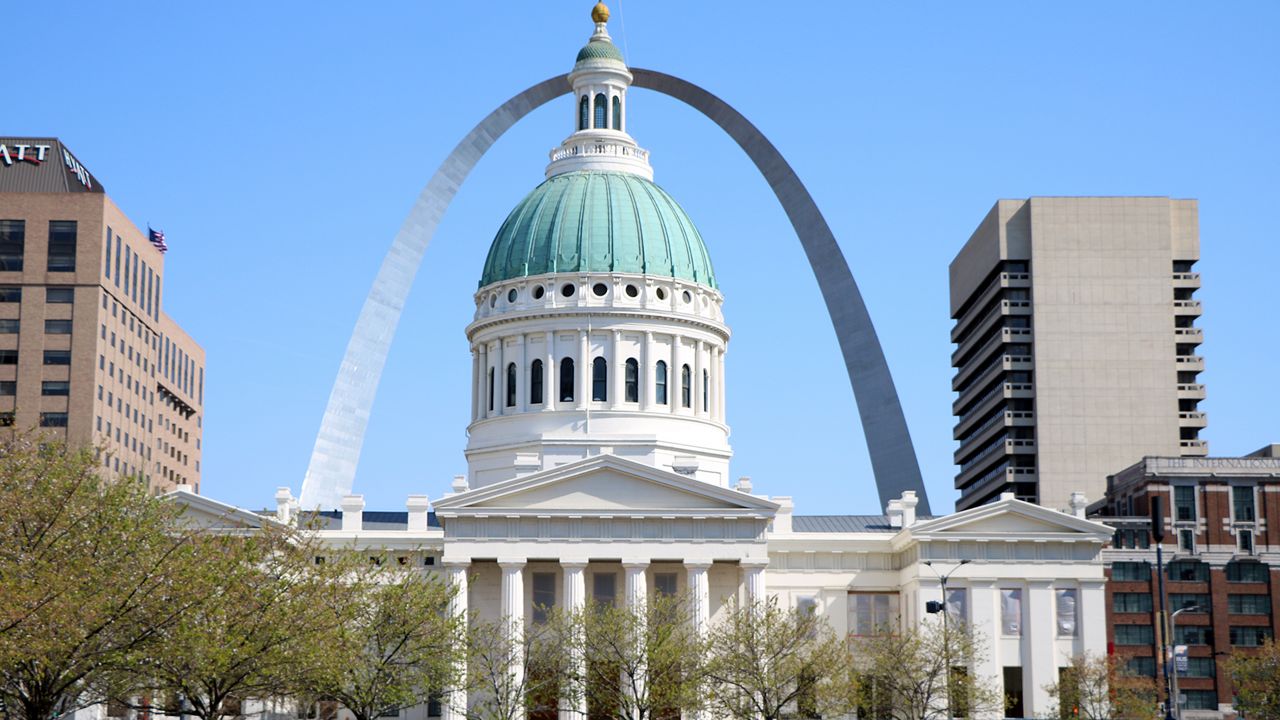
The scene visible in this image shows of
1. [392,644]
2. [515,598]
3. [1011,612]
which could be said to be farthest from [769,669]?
[1011,612]

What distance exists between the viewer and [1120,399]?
170 meters

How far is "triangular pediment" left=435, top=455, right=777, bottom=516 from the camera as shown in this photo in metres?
105

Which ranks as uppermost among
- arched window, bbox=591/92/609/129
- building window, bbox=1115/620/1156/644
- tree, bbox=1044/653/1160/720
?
arched window, bbox=591/92/609/129

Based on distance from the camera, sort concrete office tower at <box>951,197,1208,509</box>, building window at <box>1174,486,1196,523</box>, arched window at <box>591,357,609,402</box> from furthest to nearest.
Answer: concrete office tower at <box>951,197,1208,509</box>
building window at <box>1174,486,1196,523</box>
arched window at <box>591,357,609,402</box>

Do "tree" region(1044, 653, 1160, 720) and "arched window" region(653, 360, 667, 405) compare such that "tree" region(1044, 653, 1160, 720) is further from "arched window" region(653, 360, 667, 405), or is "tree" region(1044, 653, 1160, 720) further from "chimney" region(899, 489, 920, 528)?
"arched window" region(653, 360, 667, 405)

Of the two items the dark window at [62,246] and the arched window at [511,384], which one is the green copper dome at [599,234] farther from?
the dark window at [62,246]

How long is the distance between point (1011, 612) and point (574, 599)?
80.0 feet

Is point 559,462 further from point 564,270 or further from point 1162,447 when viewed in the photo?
point 1162,447

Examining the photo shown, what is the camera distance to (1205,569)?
133m

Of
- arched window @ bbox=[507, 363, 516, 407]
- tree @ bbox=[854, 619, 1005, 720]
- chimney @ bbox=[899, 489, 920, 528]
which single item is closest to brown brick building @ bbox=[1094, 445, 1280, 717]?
chimney @ bbox=[899, 489, 920, 528]

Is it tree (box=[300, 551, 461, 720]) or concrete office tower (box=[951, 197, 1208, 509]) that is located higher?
concrete office tower (box=[951, 197, 1208, 509])

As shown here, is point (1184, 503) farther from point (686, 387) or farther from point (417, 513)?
point (417, 513)

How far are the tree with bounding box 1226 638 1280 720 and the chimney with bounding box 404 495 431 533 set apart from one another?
44920 mm

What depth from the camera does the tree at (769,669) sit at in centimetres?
9044
